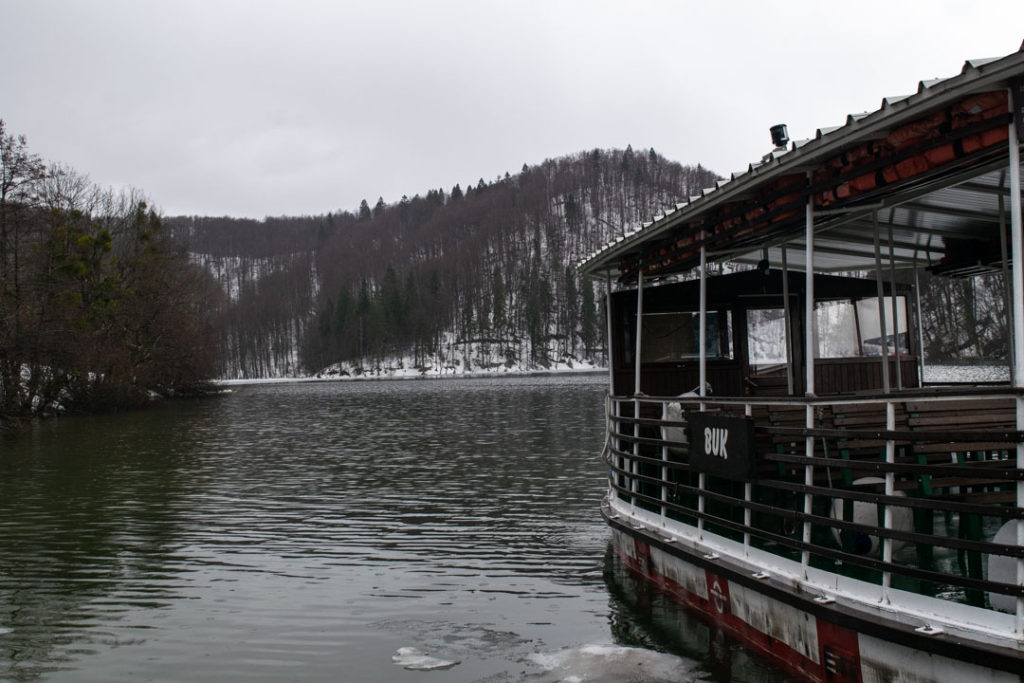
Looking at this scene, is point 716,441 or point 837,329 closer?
point 716,441

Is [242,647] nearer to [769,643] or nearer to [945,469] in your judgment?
[769,643]

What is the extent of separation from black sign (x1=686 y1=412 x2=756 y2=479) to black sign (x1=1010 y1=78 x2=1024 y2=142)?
9.08ft

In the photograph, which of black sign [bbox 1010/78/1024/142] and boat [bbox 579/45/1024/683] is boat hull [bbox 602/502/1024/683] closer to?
boat [bbox 579/45/1024/683]

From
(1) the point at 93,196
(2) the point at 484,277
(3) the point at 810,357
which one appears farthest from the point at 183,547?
(2) the point at 484,277

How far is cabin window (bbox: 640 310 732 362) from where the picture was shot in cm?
1191

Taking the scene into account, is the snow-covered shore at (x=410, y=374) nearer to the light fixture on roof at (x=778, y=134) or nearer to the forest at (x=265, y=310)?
the forest at (x=265, y=310)

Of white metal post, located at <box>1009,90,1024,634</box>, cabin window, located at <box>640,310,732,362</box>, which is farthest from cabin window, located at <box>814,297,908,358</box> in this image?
white metal post, located at <box>1009,90,1024,634</box>

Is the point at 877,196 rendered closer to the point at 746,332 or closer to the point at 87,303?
the point at 746,332

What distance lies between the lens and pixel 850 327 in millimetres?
12039

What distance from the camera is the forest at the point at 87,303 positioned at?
38125 millimetres

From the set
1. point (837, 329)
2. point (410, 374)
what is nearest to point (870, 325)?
point (837, 329)

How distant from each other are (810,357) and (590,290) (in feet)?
412

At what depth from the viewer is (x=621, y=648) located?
25.1 ft

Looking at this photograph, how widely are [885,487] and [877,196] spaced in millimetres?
2297
